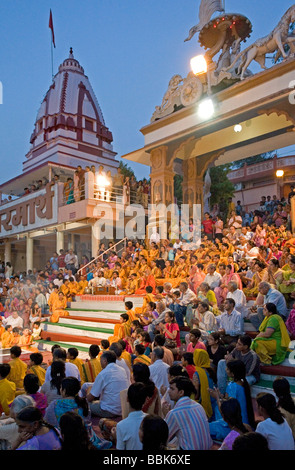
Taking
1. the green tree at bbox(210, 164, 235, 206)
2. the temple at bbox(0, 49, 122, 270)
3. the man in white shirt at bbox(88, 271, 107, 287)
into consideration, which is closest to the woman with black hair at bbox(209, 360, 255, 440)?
the man in white shirt at bbox(88, 271, 107, 287)

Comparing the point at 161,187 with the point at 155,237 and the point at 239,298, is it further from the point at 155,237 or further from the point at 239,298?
the point at 239,298

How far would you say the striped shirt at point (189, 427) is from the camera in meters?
2.95

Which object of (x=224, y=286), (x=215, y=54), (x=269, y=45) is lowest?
(x=224, y=286)

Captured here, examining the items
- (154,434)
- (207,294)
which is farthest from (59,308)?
(154,434)

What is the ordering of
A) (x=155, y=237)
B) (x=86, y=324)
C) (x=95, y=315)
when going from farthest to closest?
1. (x=155, y=237)
2. (x=95, y=315)
3. (x=86, y=324)

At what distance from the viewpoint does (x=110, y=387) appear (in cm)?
442

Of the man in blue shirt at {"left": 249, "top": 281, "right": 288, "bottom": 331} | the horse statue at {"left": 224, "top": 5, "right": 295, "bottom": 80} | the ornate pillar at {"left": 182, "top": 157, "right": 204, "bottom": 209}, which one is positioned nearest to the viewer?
the man in blue shirt at {"left": 249, "top": 281, "right": 288, "bottom": 331}

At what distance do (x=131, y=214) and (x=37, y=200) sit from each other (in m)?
5.31

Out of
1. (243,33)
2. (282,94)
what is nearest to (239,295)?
(282,94)

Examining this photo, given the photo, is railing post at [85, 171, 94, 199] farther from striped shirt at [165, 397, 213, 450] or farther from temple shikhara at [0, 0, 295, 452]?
striped shirt at [165, 397, 213, 450]

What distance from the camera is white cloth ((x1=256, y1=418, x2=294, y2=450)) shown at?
109 inches

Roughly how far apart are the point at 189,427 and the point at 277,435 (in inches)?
25.9

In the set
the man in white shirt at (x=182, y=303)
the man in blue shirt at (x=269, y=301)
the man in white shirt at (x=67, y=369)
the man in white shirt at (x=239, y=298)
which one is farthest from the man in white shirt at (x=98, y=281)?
the man in white shirt at (x=67, y=369)

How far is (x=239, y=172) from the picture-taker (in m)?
26.7
